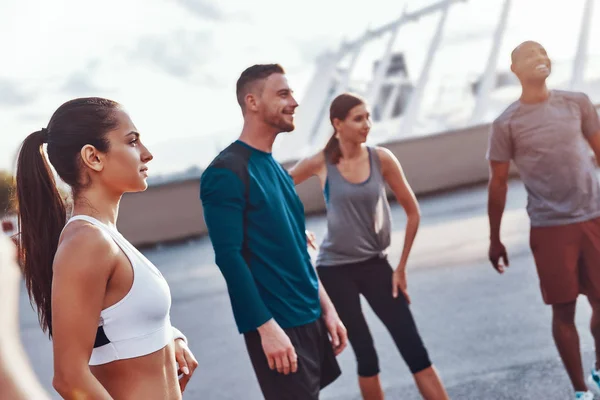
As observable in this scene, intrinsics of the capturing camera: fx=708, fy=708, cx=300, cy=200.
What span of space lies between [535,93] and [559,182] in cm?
50

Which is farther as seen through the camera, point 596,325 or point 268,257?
point 596,325

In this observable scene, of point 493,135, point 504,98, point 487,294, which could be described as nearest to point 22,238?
point 493,135

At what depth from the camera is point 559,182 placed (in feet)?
12.5

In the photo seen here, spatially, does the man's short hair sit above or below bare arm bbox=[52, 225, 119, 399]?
above

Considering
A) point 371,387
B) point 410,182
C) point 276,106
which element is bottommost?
point 371,387

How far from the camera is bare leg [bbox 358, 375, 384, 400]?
12.3 feet

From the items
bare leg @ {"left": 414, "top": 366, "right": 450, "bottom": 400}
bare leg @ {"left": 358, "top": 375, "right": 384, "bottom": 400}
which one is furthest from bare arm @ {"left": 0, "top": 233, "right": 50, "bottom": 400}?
bare leg @ {"left": 358, "top": 375, "right": 384, "bottom": 400}

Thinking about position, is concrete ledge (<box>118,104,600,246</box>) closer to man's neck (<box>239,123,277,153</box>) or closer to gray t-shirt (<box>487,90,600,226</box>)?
gray t-shirt (<box>487,90,600,226</box>)

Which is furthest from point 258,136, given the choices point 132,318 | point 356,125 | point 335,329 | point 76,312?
point 76,312

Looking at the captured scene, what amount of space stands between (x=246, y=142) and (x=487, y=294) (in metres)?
4.43

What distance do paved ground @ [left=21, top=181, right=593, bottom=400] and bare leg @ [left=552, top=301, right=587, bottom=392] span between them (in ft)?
0.75

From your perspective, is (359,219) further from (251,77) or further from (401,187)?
(251,77)

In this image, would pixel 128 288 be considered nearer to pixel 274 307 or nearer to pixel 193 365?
pixel 193 365

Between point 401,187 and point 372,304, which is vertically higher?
point 401,187
